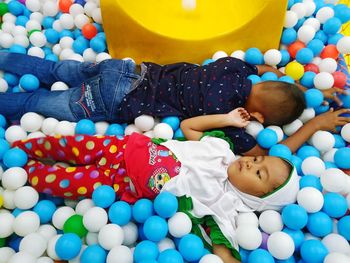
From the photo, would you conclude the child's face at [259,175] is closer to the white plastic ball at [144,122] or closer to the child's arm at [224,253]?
the child's arm at [224,253]

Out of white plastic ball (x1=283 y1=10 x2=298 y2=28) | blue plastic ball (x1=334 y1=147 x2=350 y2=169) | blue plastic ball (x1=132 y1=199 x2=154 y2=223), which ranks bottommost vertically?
blue plastic ball (x1=132 y1=199 x2=154 y2=223)

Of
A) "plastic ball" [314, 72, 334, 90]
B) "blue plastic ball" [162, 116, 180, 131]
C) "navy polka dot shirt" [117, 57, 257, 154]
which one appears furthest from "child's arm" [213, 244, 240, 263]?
"plastic ball" [314, 72, 334, 90]

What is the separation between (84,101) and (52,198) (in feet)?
1.20

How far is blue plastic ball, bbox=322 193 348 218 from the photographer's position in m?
1.00

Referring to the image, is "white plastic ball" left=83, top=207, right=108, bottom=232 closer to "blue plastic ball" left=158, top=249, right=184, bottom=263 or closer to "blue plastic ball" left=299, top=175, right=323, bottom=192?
"blue plastic ball" left=158, top=249, right=184, bottom=263

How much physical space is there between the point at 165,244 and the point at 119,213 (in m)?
0.16

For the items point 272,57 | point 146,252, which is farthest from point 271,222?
point 272,57

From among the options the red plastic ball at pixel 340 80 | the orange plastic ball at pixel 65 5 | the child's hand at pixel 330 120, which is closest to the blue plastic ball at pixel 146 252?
the child's hand at pixel 330 120

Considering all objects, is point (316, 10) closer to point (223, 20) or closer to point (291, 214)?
point (223, 20)

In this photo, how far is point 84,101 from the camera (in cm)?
129

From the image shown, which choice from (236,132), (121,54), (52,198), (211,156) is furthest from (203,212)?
(121,54)

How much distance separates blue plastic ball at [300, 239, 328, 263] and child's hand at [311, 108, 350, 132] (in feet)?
1.49

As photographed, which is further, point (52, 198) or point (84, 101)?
point (84, 101)

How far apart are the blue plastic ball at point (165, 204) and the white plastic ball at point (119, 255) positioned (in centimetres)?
13
